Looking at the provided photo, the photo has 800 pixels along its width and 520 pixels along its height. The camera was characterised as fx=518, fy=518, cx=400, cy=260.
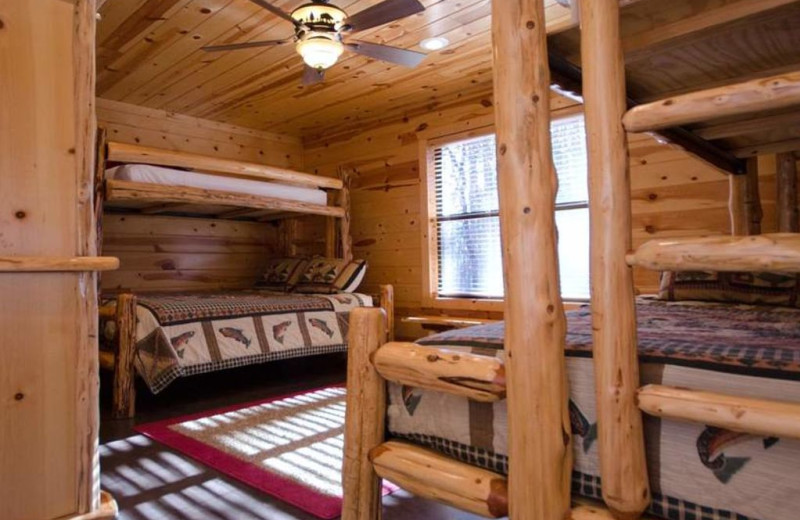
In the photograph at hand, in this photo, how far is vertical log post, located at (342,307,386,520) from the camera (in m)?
1.25

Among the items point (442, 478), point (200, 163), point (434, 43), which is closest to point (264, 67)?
point (200, 163)

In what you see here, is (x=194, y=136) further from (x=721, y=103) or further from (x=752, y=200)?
(x=721, y=103)

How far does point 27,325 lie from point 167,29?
2.17 m

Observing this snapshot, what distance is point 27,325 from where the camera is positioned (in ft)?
4.55

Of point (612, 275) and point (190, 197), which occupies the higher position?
point (190, 197)

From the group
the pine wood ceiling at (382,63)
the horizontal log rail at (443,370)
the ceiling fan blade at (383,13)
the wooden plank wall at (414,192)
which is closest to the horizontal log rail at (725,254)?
the horizontal log rail at (443,370)

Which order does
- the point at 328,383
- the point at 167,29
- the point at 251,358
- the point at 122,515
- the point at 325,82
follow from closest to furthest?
the point at 122,515, the point at 167,29, the point at 251,358, the point at 328,383, the point at 325,82

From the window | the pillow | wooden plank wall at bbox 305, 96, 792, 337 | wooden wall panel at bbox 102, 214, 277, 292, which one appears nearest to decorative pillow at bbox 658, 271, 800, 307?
wooden plank wall at bbox 305, 96, 792, 337

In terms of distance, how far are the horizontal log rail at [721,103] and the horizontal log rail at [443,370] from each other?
0.51m

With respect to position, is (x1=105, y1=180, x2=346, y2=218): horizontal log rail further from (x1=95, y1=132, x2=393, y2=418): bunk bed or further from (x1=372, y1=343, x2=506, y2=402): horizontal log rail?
(x1=372, y1=343, x2=506, y2=402): horizontal log rail

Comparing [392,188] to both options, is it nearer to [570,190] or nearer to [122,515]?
[570,190]

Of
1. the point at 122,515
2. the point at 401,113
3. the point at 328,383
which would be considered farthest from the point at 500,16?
the point at 401,113

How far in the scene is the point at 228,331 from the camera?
313 cm

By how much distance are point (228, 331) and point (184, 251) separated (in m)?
1.86
